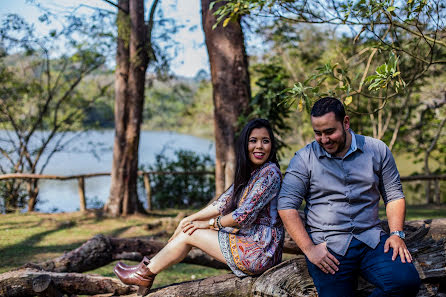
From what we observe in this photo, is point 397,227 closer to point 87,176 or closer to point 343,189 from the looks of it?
point 343,189

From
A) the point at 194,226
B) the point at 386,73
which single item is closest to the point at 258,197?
the point at 194,226

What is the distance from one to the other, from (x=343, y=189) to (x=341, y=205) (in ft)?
0.34

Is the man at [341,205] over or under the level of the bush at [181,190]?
over

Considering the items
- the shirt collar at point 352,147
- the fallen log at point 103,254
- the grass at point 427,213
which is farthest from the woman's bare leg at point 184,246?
the grass at point 427,213

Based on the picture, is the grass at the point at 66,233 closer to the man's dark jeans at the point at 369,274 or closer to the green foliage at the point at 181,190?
the green foliage at the point at 181,190

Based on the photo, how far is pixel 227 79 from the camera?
6.17 meters

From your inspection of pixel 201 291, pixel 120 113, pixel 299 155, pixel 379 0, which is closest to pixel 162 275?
pixel 201 291

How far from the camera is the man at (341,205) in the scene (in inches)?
96.7

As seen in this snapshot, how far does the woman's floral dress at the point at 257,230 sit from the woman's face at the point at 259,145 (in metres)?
0.06

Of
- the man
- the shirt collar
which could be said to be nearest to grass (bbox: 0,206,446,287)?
the man

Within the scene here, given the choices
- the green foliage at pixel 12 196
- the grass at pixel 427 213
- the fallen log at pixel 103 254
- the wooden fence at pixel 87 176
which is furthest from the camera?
the green foliage at pixel 12 196

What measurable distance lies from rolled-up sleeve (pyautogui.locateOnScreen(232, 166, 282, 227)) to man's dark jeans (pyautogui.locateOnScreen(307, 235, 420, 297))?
0.48 m

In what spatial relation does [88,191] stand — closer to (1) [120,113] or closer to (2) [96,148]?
(2) [96,148]

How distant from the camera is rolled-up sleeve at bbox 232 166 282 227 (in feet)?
8.82
